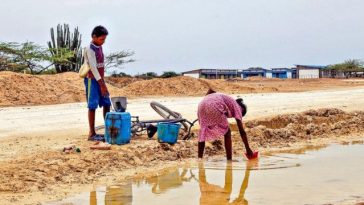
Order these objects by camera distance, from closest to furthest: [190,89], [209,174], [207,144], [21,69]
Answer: [209,174], [207,144], [190,89], [21,69]

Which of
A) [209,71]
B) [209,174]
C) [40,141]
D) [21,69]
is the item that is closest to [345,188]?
[209,174]

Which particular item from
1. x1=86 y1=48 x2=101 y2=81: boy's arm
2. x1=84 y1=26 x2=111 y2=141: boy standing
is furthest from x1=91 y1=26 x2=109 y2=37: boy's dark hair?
x1=86 y1=48 x2=101 y2=81: boy's arm

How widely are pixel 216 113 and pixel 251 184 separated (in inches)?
79.3

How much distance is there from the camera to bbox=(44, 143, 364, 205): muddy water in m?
6.78

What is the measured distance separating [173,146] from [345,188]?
144 inches

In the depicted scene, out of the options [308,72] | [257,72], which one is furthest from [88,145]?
[257,72]

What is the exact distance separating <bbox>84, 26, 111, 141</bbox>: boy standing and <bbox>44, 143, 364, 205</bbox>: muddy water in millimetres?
2066

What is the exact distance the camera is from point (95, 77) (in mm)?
10172

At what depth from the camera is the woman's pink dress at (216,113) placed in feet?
31.3

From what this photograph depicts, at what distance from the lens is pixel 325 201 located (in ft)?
21.5

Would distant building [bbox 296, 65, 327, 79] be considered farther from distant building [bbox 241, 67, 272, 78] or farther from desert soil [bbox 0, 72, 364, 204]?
desert soil [bbox 0, 72, 364, 204]

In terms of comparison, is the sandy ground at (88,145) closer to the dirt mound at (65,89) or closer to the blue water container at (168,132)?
the blue water container at (168,132)

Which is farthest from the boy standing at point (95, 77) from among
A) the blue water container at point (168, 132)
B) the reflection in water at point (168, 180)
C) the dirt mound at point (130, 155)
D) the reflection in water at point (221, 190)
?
the reflection in water at point (221, 190)

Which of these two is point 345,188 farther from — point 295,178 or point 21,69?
point 21,69
